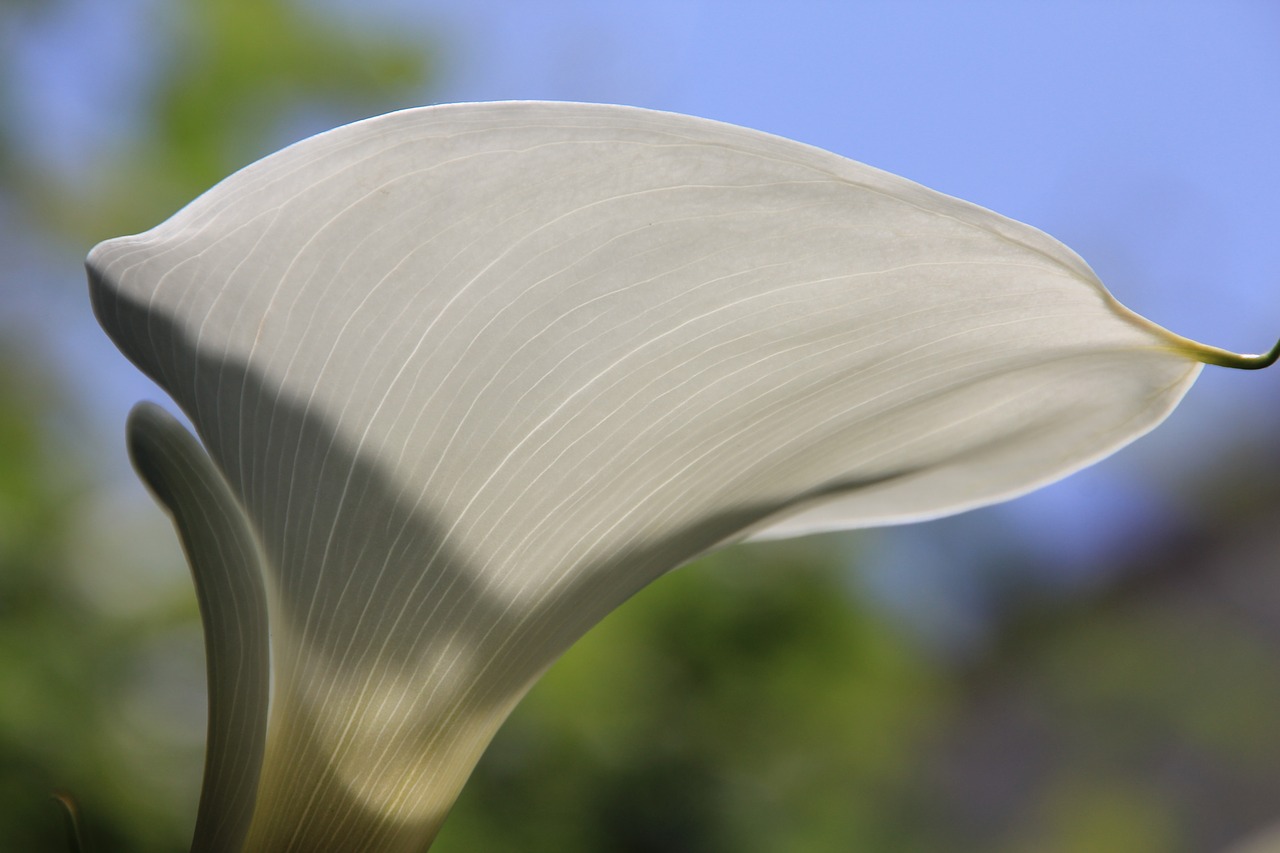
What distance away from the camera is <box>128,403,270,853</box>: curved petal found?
0.18 metres

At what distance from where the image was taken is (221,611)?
0.61 feet

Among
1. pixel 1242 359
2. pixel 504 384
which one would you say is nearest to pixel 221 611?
pixel 504 384

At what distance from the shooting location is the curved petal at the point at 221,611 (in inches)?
7.1

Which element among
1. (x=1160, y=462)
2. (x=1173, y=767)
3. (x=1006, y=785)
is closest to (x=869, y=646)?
(x=1160, y=462)

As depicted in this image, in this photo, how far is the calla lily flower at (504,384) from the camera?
0.13 meters

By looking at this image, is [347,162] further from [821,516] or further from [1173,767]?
[1173,767]

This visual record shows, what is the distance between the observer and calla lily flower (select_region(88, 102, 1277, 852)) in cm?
13

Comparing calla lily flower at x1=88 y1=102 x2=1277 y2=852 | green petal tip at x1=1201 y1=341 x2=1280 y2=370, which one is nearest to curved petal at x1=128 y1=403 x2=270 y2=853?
calla lily flower at x1=88 y1=102 x2=1277 y2=852

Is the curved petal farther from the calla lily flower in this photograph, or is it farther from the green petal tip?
the green petal tip

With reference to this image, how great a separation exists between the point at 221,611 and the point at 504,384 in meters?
0.08

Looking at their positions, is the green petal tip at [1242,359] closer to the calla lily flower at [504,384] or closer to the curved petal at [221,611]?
the calla lily flower at [504,384]

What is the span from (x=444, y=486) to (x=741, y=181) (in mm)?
70

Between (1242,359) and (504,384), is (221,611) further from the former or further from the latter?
(1242,359)

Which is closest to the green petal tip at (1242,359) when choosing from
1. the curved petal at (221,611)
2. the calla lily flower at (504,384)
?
the calla lily flower at (504,384)
